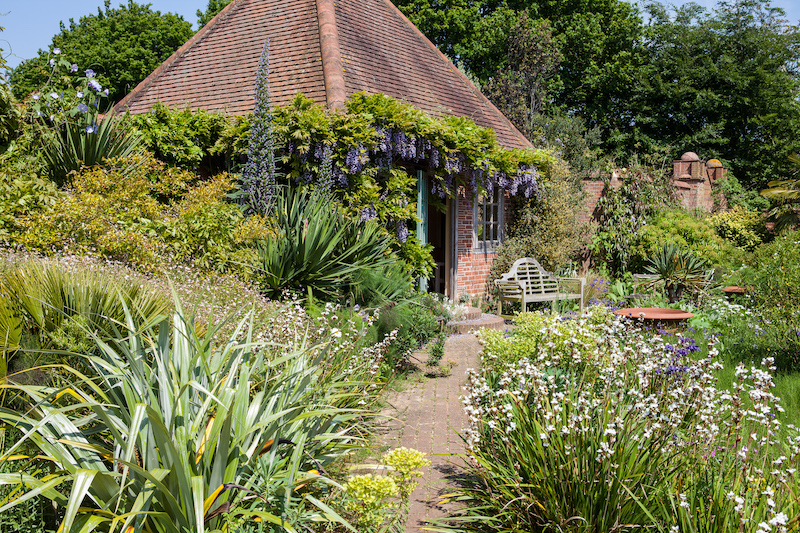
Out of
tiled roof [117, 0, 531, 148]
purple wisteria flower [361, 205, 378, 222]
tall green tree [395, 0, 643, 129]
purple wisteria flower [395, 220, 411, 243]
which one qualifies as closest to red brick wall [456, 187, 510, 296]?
tiled roof [117, 0, 531, 148]

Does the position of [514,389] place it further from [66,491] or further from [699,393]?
[66,491]

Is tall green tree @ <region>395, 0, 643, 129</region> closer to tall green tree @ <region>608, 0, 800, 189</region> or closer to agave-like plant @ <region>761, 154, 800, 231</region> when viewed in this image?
tall green tree @ <region>608, 0, 800, 189</region>

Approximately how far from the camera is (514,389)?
12.8ft

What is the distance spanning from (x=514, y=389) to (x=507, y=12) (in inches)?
841

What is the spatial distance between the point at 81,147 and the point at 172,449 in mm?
6934

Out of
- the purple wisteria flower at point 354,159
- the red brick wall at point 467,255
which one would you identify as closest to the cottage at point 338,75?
the red brick wall at point 467,255

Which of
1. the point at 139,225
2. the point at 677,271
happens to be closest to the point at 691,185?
the point at 677,271

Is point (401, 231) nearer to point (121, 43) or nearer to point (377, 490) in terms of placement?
point (377, 490)

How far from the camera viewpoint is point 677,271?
1168 centimetres

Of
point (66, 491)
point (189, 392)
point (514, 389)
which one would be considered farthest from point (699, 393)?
point (66, 491)

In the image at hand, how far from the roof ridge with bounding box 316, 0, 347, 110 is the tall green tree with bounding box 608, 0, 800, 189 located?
53.3ft

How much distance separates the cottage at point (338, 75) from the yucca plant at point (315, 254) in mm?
2946

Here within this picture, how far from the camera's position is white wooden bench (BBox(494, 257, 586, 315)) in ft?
34.3

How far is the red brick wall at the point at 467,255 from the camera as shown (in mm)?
10970
